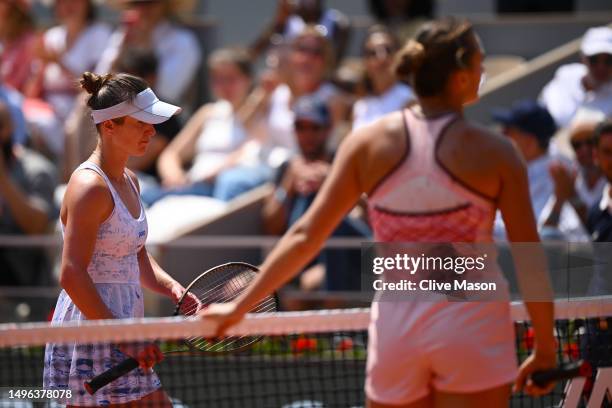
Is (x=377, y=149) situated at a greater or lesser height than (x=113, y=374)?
greater

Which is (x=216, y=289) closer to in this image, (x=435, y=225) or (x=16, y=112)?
(x=435, y=225)

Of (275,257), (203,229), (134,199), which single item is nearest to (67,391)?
(134,199)

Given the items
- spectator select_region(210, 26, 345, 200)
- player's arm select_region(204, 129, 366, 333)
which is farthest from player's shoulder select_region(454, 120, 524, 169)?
spectator select_region(210, 26, 345, 200)

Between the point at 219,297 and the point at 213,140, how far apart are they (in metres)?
4.83

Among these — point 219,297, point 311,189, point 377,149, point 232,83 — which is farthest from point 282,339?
point 232,83

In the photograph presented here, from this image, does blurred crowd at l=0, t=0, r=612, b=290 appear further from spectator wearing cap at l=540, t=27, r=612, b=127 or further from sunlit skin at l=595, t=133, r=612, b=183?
sunlit skin at l=595, t=133, r=612, b=183

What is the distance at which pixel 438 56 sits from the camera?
3.74 meters

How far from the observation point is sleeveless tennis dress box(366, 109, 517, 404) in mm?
3619

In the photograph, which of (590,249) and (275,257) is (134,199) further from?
(590,249)

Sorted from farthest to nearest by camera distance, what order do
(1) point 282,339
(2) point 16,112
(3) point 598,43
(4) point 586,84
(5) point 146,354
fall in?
(2) point 16,112
(4) point 586,84
(3) point 598,43
(1) point 282,339
(5) point 146,354

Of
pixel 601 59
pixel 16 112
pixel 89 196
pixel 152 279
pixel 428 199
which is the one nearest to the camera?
pixel 428 199

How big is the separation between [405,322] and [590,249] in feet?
6.26

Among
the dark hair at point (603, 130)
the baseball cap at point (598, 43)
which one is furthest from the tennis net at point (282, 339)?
the baseball cap at point (598, 43)

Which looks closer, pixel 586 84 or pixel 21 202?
pixel 586 84
